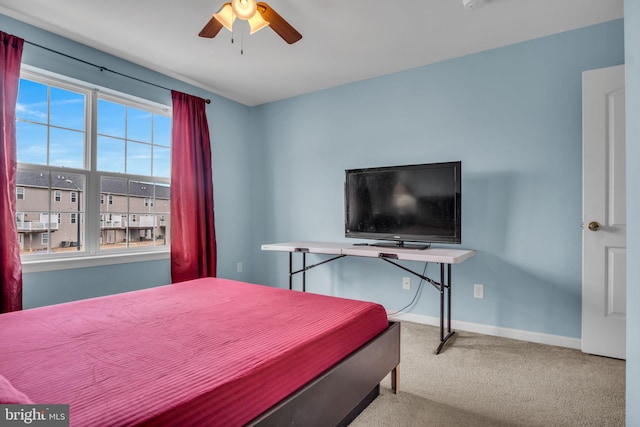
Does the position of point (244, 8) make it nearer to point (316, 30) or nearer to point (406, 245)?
point (316, 30)

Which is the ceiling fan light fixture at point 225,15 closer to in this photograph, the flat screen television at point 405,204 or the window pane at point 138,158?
the flat screen television at point 405,204

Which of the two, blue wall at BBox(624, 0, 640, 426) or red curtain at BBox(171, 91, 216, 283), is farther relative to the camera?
red curtain at BBox(171, 91, 216, 283)

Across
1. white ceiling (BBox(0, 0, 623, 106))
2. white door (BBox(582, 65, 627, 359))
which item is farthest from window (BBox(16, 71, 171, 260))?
white door (BBox(582, 65, 627, 359))

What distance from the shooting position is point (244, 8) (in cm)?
189

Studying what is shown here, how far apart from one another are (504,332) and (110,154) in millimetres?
3835

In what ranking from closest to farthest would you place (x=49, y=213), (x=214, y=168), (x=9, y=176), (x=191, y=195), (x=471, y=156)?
(x=9, y=176), (x=49, y=213), (x=471, y=156), (x=191, y=195), (x=214, y=168)

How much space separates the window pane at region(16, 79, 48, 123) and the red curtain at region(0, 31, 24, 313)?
23cm

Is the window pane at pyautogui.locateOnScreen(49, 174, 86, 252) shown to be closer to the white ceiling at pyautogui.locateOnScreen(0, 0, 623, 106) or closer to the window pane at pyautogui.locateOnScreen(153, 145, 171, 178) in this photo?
the window pane at pyautogui.locateOnScreen(153, 145, 171, 178)

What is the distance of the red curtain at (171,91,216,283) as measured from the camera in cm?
347

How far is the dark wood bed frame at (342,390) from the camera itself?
3.77ft

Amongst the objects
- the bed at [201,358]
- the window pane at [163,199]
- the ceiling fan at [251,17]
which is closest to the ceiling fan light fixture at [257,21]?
the ceiling fan at [251,17]

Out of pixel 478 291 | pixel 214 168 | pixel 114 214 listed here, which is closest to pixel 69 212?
pixel 114 214

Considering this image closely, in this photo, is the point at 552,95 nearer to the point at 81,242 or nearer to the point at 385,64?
the point at 385,64

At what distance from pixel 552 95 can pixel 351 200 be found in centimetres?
186
